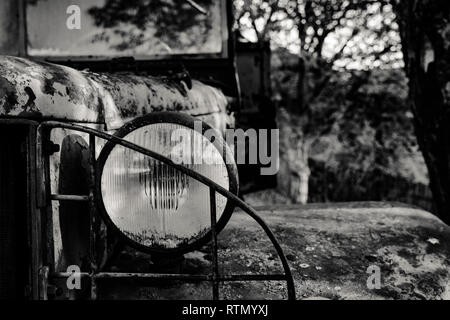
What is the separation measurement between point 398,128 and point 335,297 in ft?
20.9

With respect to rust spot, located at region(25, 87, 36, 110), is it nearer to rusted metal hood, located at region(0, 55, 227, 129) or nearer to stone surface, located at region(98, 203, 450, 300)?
rusted metal hood, located at region(0, 55, 227, 129)

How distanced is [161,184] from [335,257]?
682 mm

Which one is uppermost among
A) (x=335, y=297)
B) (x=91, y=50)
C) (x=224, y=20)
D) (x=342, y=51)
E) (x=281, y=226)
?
(x=342, y=51)

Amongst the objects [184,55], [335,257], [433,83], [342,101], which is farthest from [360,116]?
[335,257]

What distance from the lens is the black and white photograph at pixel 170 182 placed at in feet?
3.75

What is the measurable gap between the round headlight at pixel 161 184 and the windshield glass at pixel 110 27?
4.37ft

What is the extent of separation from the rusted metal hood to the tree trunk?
1.63 metres

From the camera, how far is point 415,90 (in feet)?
9.79

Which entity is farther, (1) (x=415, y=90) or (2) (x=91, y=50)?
(1) (x=415, y=90)

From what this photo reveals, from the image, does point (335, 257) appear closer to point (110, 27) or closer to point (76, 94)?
point (76, 94)

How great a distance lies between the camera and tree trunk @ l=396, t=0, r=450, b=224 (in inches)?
108

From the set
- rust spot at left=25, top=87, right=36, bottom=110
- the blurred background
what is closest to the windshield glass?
rust spot at left=25, top=87, right=36, bottom=110
